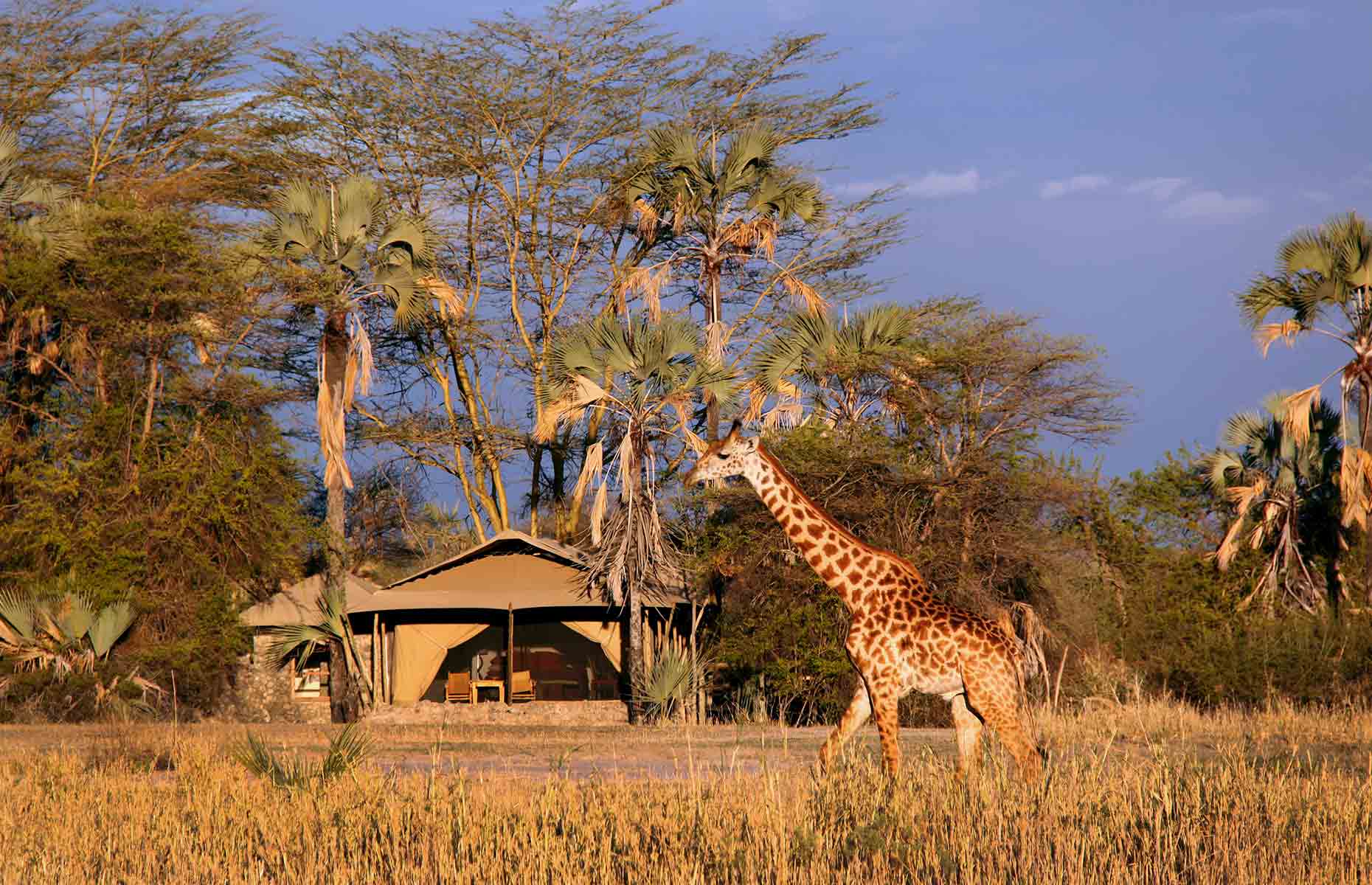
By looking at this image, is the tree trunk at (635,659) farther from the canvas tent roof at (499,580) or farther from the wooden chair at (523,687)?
the wooden chair at (523,687)

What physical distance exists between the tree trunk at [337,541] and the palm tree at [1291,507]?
16342 mm

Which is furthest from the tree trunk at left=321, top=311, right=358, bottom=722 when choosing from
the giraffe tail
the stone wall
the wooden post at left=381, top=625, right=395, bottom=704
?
the giraffe tail

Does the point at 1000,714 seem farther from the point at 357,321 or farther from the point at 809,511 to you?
the point at 357,321

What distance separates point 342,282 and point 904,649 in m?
20.5

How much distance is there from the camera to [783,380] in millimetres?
30578

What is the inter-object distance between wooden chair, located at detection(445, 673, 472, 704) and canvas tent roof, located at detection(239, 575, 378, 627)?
96.1 inches

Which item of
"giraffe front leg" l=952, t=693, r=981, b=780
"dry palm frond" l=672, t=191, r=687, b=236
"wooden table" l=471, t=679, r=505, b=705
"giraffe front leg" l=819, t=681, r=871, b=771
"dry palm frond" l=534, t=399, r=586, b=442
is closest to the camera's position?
"giraffe front leg" l=819, t=681, r=871, b=771

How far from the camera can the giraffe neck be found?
12234 mm

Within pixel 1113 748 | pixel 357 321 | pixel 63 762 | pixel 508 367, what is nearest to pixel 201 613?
pixel 357 321

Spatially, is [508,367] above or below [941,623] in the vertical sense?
above

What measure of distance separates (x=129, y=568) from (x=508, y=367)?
1375 centimetres

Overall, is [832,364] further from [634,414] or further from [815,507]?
[815,507]

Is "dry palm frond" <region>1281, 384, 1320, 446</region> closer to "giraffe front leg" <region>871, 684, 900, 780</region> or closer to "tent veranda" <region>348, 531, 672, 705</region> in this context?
"tent veranda" <region>348, 531, 672, 705</region>

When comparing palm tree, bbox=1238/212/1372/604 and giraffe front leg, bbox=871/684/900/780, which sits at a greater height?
palm tree, bbox=1238/212/1372/604
